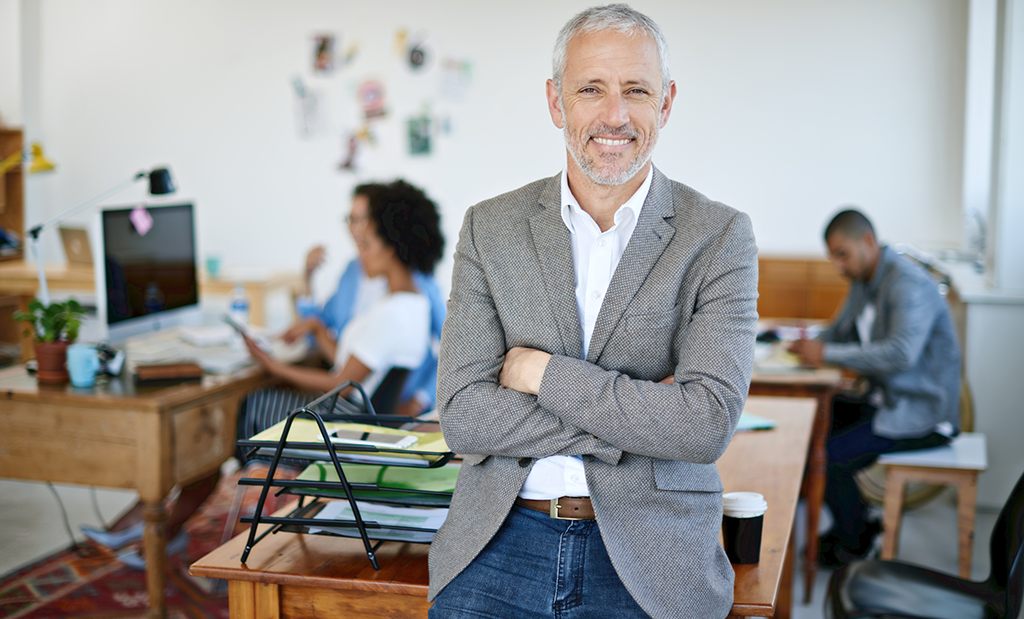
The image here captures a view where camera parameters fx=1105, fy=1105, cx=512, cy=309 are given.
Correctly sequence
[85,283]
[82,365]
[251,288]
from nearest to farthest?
[82,365] → [85,283] → [251,288]

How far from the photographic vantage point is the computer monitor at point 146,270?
11.1 feet

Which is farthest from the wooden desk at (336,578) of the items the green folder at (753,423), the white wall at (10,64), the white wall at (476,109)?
the white wall at (10,64)

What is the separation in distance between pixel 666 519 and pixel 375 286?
2466 mm

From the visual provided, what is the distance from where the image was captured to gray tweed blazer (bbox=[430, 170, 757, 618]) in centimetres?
156

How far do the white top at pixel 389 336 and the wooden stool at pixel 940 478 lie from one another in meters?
1.53

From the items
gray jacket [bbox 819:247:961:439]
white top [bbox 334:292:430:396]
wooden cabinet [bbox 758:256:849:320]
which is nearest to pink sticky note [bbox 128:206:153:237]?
white top [bbox 334:292:430:396]

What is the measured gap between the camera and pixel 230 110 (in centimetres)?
757

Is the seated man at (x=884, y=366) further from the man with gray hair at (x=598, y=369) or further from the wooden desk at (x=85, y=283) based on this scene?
the wooden desk at (x=85, y=283)

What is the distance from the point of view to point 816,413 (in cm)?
347

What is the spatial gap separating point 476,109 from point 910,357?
4168 millimetres

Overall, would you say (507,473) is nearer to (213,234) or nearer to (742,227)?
(742,227)

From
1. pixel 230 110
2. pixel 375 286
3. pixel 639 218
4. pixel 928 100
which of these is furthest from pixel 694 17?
pixel 639 218

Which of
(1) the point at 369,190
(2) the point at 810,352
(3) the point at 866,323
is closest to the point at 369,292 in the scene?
(1) the point at 369,190

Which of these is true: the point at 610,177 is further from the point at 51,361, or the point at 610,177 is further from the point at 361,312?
the point at 361,312
